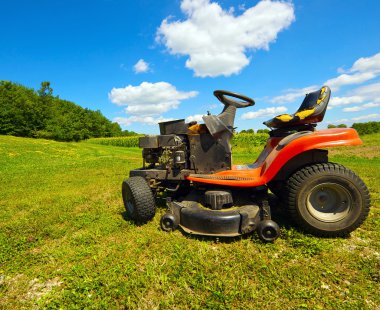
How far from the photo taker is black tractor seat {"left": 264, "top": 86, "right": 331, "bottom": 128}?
3312mm

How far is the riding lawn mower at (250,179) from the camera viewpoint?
3.01m

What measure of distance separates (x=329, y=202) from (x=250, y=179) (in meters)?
1.10

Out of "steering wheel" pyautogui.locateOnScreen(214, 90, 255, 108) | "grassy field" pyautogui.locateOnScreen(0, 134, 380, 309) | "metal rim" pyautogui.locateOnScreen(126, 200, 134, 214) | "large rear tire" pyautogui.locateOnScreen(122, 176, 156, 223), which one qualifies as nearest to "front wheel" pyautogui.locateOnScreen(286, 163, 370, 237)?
"grassy field" pyautogui.locateOnScreen(0, 134, 380, 309)

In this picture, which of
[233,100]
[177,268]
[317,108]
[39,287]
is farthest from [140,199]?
[317,108]

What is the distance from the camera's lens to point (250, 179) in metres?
3.29

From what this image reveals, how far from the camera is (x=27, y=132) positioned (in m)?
40.4

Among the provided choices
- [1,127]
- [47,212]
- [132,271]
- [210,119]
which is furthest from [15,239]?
[1,127]

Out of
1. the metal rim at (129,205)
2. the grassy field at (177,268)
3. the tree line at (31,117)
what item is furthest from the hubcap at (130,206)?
the tree line at (31,117)

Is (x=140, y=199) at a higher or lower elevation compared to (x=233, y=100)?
lower

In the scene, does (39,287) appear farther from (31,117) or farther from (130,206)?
(31,117)

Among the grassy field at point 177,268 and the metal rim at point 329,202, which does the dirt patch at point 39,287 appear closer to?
the grassy field at point 177,268

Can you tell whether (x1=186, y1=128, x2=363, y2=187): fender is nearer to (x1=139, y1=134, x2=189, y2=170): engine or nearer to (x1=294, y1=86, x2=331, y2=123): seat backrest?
(x1=294, y1=86, x2=331, y2=123): seat backrest

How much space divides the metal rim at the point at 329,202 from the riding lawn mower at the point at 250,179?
0.4 inches

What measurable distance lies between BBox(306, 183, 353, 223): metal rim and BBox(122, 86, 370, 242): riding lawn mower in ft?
0.04
